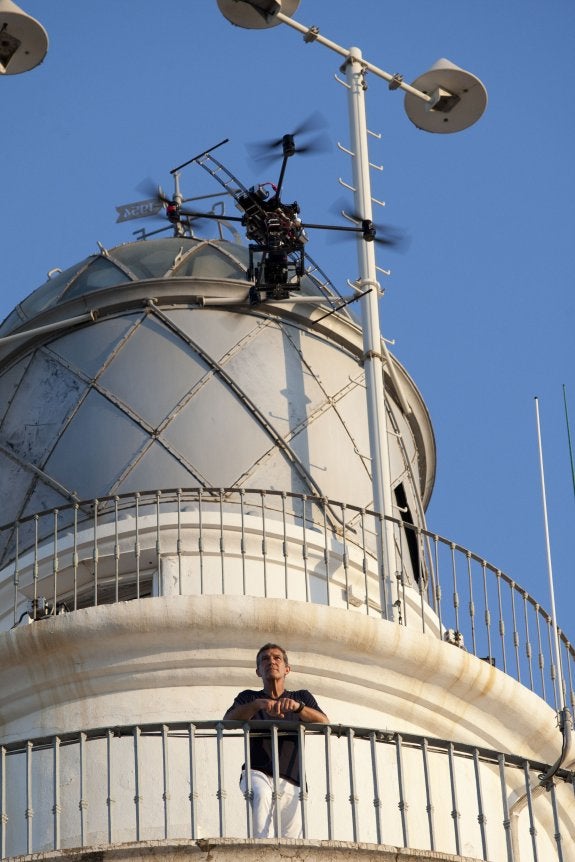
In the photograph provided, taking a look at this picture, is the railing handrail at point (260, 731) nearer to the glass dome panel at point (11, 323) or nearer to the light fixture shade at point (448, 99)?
the glass dome panel at point (11, 323)

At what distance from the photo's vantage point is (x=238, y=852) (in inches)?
576

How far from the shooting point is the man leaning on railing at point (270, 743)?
15.5 metres

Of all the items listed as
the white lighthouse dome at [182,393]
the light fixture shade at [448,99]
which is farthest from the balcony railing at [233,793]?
the light fixture shade at [448,99]

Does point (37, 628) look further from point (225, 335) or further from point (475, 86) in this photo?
point (475, 86)

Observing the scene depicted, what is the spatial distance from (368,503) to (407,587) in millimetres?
956

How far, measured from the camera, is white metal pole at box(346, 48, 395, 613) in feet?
63.9

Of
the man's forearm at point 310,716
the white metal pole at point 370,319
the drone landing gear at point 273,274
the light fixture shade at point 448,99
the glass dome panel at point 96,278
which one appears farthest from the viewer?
the light fixture shade at point 448,99

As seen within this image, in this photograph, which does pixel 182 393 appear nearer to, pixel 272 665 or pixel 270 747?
pixel 272 665

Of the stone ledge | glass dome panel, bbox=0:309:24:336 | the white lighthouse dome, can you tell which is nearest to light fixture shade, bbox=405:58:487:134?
the white lighthouse dome

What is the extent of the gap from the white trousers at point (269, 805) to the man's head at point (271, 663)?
652mm

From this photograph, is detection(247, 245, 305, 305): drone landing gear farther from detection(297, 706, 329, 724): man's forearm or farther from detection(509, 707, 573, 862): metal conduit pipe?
detection(297, 706, 329, 724): man's forearm

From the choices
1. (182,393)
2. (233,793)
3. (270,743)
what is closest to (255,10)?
(182,393)

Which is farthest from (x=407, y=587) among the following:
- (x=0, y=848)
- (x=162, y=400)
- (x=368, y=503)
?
(x=0, y=848)

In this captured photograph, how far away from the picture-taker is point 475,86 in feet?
71.3
